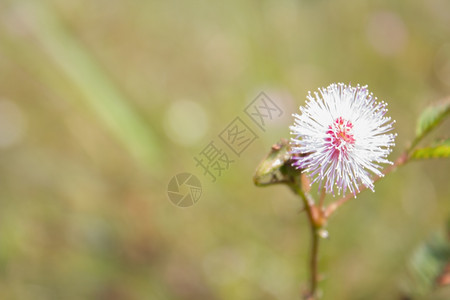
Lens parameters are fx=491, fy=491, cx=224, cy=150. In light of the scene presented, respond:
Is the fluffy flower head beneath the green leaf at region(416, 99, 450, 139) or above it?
above

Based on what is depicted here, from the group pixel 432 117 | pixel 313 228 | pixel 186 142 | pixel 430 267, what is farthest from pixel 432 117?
pixel 186 142

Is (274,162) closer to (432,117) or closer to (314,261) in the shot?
(314,261)

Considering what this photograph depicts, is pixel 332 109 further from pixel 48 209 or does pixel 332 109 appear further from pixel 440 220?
pixel 48 209

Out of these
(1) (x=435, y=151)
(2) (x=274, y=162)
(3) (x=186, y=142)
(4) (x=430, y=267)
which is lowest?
(4) (x=430, y=267)

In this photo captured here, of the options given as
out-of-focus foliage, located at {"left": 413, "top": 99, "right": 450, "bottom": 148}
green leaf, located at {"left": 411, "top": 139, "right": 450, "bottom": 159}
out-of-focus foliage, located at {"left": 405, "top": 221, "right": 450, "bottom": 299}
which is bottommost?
out-of-focus foliage, located at {"left": 405, "top": 221, "right": 450, "bottom": 299}

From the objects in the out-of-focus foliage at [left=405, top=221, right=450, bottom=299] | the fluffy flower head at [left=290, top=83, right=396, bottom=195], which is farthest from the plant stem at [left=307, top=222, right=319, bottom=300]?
the out-of-focus foliage at [left=405, top=221, right=450, bottom=299]

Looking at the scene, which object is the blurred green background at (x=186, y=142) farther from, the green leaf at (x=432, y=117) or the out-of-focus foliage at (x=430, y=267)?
the green leaf at (x=432, y=117)

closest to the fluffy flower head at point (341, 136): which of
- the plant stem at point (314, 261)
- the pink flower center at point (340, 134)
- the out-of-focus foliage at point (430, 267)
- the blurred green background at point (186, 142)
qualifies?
the pink flower center at point (340, 134)

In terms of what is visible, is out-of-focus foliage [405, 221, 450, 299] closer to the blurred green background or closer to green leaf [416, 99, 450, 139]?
the blurred green background
